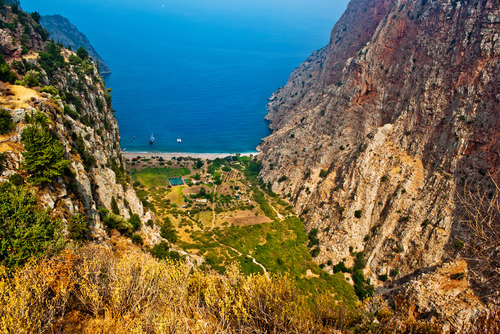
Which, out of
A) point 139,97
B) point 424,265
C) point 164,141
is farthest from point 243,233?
point 139,97

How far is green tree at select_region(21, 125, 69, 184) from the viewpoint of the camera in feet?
84.8

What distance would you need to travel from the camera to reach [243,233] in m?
62.6

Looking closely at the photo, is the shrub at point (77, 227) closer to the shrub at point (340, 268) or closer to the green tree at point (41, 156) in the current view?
the green tree at point (41, 156)

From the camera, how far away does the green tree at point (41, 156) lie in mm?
25844

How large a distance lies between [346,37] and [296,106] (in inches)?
1213

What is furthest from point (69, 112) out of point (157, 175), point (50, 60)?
point (157, 175)

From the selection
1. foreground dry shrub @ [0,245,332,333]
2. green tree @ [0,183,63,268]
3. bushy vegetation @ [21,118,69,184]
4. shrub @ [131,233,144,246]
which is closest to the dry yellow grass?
bushy vegetation @ [21,118,69,184]

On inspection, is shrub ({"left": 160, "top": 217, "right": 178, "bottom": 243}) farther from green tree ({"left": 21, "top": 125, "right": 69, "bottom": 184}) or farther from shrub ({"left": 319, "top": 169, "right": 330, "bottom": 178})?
shrub ({"left": 319, "top": 169, "right": 330, "bottom": 178})

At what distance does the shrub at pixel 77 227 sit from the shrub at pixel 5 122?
37.0 ft

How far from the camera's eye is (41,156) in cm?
2647

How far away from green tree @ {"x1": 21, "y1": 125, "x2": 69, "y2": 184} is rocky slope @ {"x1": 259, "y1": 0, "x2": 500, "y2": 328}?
42.6 metres

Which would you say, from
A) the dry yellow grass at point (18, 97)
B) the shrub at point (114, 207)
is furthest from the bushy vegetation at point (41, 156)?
the shrub at point (114, 207)

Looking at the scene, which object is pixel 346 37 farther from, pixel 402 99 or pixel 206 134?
pixel 206 134

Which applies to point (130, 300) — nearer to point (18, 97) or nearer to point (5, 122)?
point (5, 122)
